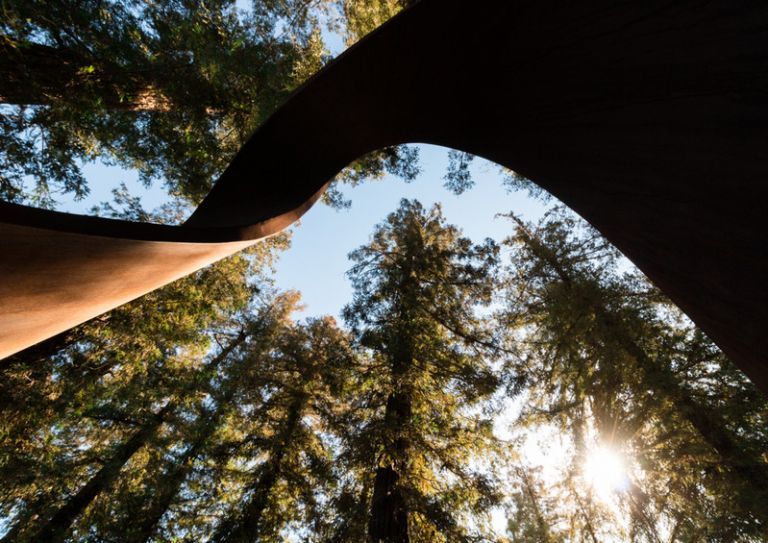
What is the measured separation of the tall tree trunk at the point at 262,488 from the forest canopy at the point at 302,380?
0.06 meters

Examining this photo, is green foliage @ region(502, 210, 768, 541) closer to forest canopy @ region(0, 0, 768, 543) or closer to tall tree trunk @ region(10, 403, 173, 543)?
forest canopy @ region(0, 0, 768, 543)

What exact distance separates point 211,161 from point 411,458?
831cm

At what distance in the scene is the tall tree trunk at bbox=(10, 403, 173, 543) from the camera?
7.56m

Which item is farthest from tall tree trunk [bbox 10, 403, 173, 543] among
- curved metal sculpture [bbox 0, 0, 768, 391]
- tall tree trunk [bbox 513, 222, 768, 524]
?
tall tree trunk [bbox 513, 222, 768, 524]

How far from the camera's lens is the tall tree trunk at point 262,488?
7.62 m

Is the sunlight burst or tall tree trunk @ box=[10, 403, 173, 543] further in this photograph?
the sunlight burst

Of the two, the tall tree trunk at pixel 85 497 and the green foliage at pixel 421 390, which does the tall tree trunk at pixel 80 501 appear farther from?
the green foliage at pixel 421 390

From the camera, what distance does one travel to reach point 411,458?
717 cm

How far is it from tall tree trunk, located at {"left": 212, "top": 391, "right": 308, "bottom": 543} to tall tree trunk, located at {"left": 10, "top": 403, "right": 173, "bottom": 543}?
3298 millimetres

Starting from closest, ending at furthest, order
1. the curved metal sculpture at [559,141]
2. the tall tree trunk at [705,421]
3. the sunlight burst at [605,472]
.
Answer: the curved metal sculpture at [559,141]
the tall tree trunk at [705,421]
the sunlight burst at [605,472]

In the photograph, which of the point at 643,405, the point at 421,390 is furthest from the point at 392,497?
the point at 643,405

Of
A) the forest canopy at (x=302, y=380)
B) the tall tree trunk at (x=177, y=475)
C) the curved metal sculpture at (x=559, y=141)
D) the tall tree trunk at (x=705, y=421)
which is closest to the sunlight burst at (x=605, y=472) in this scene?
the forest canopy at (x=302, y=380)

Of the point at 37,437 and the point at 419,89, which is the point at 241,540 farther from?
the point at 419,89

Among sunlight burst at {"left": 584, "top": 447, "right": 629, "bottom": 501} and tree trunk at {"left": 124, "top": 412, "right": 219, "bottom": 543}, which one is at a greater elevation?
sunlight burst at {"left": 584, "top": 447, "right": 629, "bottom": 501}
